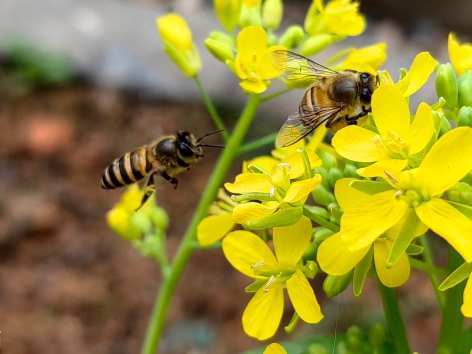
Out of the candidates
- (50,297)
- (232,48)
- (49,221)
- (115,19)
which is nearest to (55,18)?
(115,19)

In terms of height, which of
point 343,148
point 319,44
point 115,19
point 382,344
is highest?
point 343,148

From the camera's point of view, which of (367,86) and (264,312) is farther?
(367,86)

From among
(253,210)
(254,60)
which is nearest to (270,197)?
(253,210)

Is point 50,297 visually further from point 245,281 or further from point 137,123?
point 137,123

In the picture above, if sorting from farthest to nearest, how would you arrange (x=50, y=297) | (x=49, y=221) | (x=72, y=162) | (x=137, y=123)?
1. (x=137, y=123)
2. (x=72, y=162)
3. (x=49, y=221)
4. (x=50, y=297)

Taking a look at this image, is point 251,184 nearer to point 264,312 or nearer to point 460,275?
point 264,312
